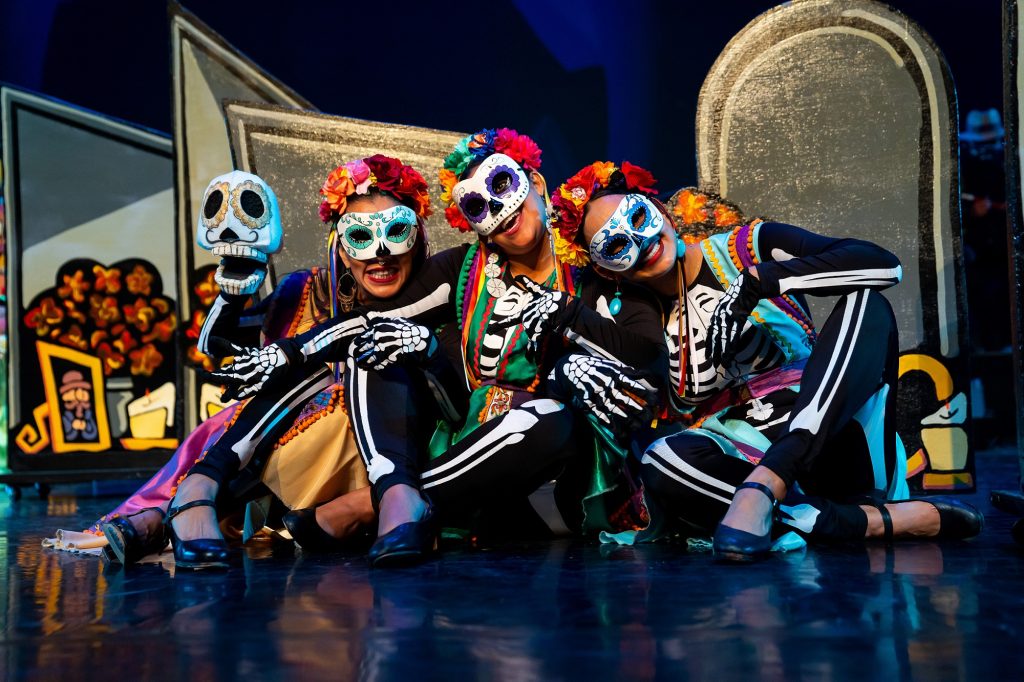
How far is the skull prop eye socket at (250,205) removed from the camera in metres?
2.37

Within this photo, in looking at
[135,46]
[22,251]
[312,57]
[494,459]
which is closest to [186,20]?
[312,57]

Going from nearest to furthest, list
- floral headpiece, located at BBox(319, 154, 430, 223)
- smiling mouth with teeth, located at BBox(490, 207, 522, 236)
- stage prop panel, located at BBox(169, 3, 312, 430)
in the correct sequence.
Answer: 1. smiling mouth with teeth, located at BBox(490, 207, 522, 236)
2. floral headpiece, located at BBox(319, 154, 430, 223)
3. stage prop panel, located at BBox(169, 3, 312, 430)

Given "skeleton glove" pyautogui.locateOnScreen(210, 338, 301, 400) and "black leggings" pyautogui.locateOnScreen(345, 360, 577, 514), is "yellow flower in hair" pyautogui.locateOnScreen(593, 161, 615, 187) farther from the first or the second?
"skeleton glove" pyautogui.locateOnScreen(210, 338, 301, 400)

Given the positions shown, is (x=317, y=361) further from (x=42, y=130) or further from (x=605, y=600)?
(x=42, y=130)

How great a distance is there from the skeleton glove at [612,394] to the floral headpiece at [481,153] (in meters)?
0.59

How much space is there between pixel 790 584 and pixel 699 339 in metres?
0.78

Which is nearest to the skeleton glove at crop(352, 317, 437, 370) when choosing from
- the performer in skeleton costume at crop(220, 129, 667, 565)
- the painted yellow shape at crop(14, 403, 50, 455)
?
the performer in skeleton costume at crop(220, 129, 667, 565)

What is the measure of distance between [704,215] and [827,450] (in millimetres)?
1197

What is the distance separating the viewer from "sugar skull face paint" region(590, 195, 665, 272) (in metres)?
2.23

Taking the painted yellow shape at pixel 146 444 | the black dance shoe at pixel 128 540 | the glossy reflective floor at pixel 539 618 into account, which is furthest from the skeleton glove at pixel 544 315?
the painted yellow shape at pixel 146 444

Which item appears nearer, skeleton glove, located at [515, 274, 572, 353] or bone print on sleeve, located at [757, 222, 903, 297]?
bone print on sleeve, located at [757, 222, 903, 297]

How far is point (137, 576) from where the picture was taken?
1914 millimetres

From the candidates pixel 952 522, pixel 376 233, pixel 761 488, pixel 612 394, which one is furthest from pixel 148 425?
pixel 952 522

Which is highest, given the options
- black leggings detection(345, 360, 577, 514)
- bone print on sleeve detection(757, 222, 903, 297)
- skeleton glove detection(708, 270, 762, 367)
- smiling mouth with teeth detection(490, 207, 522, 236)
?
smiling mouth with teeth detection(490, 207, 522, 236)
